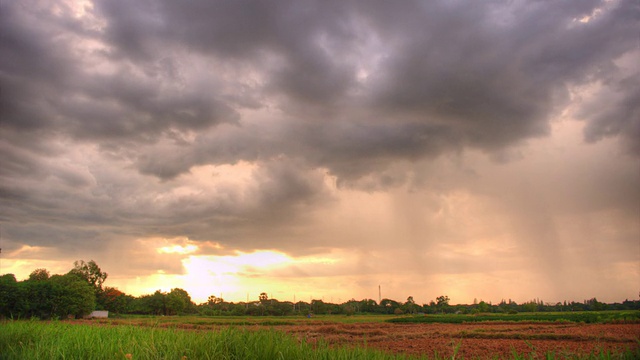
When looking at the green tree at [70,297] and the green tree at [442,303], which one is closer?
the green tree at [70,297]

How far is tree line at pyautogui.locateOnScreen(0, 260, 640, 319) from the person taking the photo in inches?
2055

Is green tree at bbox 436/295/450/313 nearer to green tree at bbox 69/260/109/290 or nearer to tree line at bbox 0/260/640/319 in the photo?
tree line at bbox 0/260/640/319

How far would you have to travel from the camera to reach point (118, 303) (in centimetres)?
8350

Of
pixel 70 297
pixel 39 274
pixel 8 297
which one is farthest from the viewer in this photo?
pixel 39 274

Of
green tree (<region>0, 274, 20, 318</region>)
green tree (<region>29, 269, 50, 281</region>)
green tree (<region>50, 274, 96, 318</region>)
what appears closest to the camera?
green tree (<region>0, 274, 20, 318</region>)

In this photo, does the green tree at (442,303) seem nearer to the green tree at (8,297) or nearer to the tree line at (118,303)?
the tree line at (118,303)

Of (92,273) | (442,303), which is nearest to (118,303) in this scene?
(92,273)

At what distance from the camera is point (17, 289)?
51125 mm

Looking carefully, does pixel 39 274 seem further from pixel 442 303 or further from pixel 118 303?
pixel 442 303

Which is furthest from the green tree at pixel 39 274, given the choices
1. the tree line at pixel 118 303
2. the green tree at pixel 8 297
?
the green tree at pixel 8 297

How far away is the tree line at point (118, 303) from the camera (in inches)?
2055

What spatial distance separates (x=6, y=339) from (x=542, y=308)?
118m

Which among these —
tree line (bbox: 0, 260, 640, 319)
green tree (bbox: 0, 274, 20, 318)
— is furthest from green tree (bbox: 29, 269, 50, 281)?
green tree (bbox: 0, 274, 20, 318)

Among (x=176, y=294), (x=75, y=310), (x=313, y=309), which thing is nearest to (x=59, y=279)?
(x=75, y=310)
